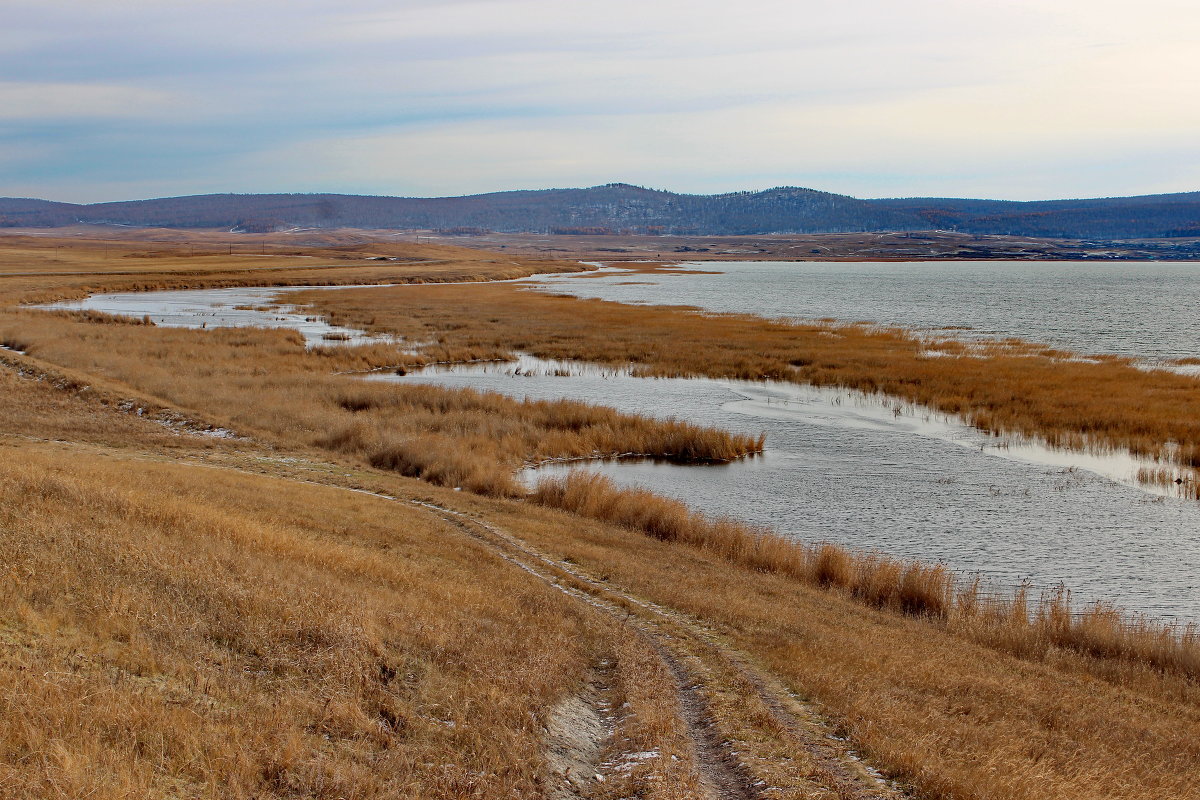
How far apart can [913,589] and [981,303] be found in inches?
3661

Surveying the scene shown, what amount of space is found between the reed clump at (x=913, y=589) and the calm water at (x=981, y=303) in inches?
1608

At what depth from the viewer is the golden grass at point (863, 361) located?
1275 inches

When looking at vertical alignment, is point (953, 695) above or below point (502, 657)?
below

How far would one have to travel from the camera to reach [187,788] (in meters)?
6.33

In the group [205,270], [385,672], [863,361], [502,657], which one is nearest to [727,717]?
[502,657]

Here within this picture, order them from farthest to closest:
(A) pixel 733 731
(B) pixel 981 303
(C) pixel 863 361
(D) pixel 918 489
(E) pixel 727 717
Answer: (B) pixel 981 303, (C) pixel 863 361, (D) pixel 918 489, (E) pixel 727 717, (A) pixel 733 731

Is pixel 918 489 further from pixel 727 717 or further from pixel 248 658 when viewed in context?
pixel 248 658

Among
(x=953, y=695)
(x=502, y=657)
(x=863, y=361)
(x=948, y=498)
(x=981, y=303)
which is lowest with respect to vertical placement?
(x=948, y=498)

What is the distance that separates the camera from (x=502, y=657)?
32.8ft

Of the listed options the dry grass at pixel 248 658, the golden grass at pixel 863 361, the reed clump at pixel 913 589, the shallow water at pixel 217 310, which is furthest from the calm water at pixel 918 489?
the shallow water at pixel 217 310

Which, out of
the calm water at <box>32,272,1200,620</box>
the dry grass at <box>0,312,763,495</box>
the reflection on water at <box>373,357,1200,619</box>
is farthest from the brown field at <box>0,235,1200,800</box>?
the dry grass at <box>0,312,763,495</box>

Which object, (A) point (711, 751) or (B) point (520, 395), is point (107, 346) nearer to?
(B) point (520, 395)

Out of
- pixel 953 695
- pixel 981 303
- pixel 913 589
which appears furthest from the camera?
pixel 981 303

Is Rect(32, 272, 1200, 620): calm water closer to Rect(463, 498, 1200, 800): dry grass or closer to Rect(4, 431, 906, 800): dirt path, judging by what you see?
Rect(463, 498, 1200, 800): dry grass
